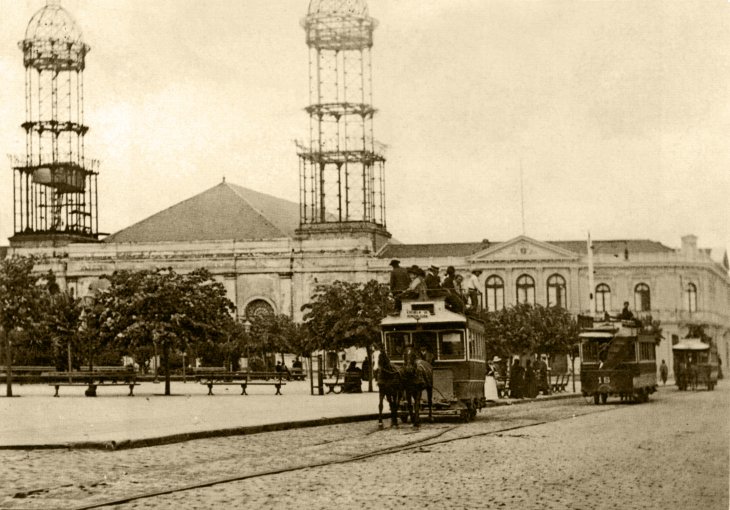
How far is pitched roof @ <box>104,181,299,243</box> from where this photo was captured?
88.1m

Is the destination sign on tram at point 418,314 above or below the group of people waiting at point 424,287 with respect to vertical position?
below

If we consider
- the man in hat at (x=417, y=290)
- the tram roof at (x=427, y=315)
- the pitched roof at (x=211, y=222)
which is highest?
the pitched roof at (x=211, y=222)

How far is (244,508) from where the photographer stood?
10250 millimetres

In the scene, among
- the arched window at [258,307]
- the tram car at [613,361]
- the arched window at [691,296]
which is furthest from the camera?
the arched window at [258,307]

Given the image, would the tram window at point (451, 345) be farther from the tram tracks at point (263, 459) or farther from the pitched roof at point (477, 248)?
the pitched roof at point (477, 248)

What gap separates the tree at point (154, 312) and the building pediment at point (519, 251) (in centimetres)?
4555

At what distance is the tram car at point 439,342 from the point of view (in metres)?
22.0

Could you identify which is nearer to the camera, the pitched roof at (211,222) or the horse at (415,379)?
the horse at (415,379)

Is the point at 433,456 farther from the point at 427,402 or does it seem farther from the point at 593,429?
the point at 427,402

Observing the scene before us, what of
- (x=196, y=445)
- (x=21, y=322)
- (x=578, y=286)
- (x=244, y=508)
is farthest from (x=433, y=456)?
(x=578, y=286)

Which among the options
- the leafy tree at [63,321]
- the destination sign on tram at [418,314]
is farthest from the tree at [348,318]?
the destination sign on tram at [418,314]

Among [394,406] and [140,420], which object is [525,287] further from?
[394,406]

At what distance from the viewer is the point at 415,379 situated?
20641 mm

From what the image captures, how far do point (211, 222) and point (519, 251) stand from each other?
75.8 ft
